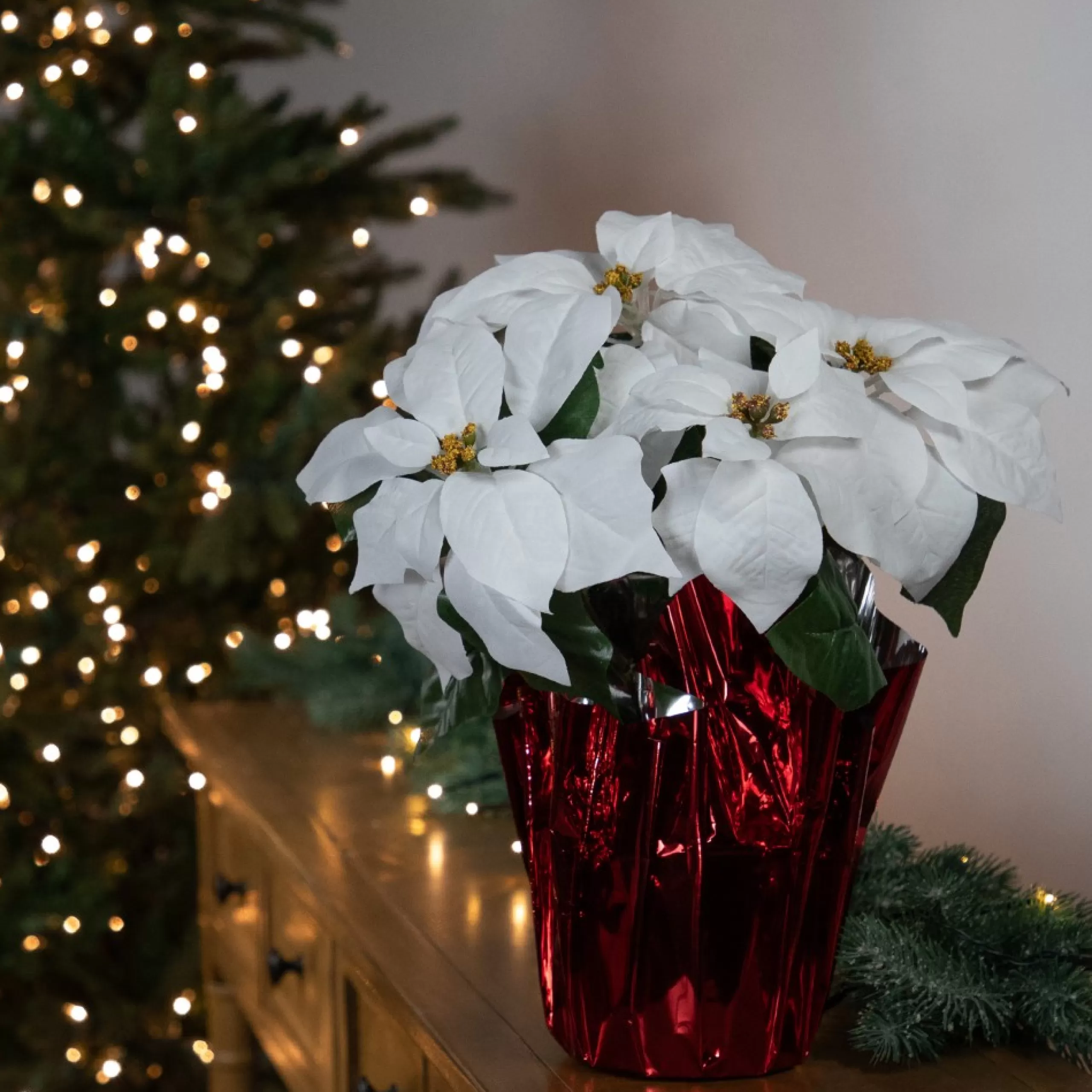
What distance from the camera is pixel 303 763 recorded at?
1.14 m

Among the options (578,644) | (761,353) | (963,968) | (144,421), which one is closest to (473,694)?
(578,644)

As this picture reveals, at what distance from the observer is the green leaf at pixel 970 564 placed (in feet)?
1.68

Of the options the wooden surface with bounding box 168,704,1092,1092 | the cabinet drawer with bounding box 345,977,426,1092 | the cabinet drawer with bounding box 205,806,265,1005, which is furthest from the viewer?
the cabinet drawer with bounding box 205,806,265,1005

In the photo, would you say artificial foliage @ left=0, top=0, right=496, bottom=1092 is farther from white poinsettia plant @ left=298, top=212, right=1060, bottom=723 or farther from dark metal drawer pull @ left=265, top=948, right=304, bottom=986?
white poinsettia plant @ left=298, top=212, right=1060, bottom=723

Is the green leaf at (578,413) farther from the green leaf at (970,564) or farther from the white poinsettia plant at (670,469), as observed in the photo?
the green leaf at (970,564)

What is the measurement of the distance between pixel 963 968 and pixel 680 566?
0.29 m

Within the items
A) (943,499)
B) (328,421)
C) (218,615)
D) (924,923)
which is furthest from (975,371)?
(218,615)

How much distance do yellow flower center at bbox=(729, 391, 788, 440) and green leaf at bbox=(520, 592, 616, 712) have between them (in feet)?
0.30

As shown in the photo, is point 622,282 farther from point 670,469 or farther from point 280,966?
point 280,966

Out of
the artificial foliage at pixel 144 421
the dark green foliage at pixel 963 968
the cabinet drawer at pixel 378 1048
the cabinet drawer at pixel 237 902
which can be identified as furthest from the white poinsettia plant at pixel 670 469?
the artificial foliage at pixel 144 421

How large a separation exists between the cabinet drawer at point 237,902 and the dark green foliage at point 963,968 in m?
0.61

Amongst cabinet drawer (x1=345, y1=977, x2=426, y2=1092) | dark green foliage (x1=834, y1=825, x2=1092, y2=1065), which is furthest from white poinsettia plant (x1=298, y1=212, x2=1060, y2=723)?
cabinet drawer (x1=345, y1=977, x2=426, y2=1092)

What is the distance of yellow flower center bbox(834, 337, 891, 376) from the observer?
0.51 meters

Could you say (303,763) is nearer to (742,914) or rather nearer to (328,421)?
(328,421)
